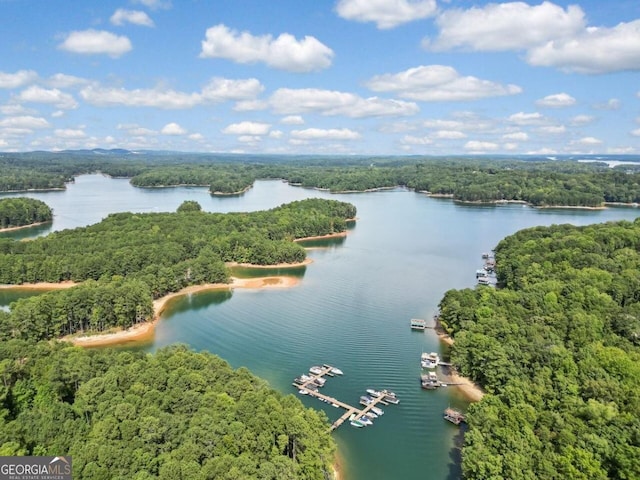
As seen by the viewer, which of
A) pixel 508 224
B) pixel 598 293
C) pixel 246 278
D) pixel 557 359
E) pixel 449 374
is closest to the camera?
pixel 557 359

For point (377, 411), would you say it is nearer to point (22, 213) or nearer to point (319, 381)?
point (319, 381)

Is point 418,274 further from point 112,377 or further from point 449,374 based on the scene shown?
point 112,377

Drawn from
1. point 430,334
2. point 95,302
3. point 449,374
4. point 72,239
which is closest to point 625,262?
point 430,334

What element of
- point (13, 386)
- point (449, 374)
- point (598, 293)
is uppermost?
point (598, 293)

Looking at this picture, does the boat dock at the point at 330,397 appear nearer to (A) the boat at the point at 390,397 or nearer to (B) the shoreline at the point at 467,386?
(A) the boat at the point at 390,397

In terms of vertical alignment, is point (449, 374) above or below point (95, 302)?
below
